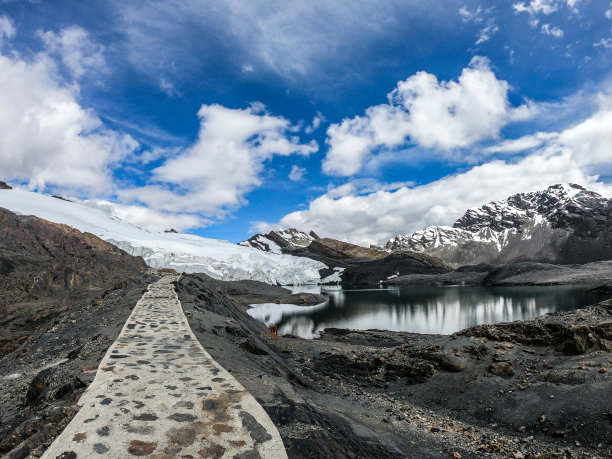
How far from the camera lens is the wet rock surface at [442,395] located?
567 cm

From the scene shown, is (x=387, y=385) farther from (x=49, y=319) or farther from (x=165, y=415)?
(x=49, y=319)

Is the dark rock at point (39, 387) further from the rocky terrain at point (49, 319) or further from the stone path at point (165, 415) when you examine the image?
the stone path at point (165, 415)

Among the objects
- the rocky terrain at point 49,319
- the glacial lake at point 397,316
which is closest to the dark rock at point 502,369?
the rocky terrain at point 49,319

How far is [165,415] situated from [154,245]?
8202 centimetres

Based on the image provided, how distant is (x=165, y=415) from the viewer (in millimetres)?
4469

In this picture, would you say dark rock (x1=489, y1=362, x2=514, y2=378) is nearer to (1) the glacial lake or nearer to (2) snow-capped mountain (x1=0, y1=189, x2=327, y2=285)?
(1) the glacial lake

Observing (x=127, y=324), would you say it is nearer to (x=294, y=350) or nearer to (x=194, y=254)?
(x=294, y=350)

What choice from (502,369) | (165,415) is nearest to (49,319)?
(165,415)

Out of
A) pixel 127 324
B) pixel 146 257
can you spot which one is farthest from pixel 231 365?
pixel 146 257

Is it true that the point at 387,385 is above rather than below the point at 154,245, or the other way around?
below

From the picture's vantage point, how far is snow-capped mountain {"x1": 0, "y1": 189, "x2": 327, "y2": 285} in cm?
7281

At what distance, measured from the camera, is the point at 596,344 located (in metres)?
11.1

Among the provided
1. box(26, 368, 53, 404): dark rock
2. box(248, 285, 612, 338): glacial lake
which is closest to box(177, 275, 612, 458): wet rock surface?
box(26, 368, 53, 404): dark rock

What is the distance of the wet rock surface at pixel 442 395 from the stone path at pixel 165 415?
426 mm
